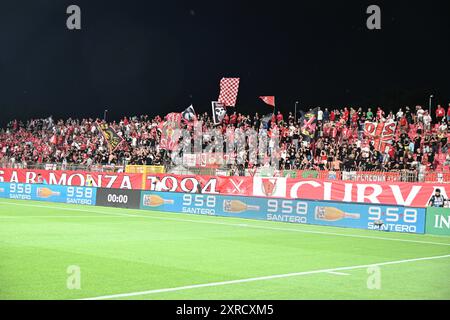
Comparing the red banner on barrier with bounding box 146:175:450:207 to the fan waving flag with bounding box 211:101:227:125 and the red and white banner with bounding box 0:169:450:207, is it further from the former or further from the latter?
the fan waving flag with bounding box 211:101:227:125

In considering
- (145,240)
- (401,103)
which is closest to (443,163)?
(145,240)

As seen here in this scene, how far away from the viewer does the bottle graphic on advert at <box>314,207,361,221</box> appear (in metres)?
24.7

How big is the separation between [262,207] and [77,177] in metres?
16.2

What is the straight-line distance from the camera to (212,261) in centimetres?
1330

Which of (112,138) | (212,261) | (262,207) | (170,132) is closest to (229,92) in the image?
(170,132)

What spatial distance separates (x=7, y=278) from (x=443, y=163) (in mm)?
21801

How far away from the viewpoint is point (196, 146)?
127ft

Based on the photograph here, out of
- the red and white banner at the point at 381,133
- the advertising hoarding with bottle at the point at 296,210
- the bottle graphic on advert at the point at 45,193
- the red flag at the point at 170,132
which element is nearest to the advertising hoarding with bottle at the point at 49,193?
the bottle graphic on advert at the point at 45,193

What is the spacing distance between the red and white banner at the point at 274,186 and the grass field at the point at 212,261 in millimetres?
4109

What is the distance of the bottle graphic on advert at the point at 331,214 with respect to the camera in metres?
24.7

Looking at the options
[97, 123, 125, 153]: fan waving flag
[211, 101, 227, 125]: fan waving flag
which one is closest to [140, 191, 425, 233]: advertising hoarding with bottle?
[211, 101, 227, 125]: fan waving flag

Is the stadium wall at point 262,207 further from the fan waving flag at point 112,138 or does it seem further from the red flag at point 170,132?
the fan waving flag at point 112,138

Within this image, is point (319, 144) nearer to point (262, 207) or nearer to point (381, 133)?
point (381, 133)

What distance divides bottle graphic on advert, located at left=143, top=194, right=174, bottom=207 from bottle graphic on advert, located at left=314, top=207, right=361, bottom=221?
29.3ft
